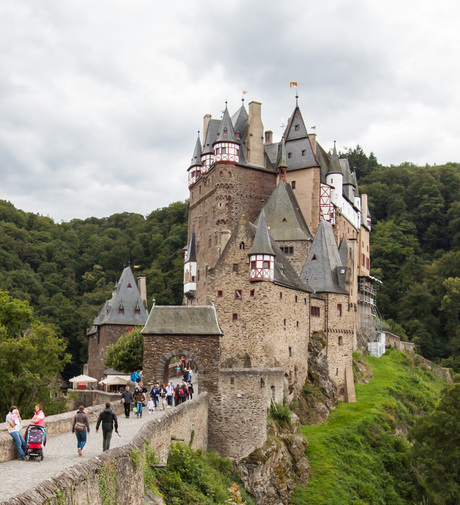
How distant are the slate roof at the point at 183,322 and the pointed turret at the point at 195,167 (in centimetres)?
3051

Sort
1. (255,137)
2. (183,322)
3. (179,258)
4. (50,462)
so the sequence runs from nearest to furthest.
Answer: (50,462) → (183,322) → (255,137) → (179,258)

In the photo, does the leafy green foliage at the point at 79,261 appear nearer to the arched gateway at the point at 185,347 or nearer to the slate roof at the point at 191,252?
the slate roof at the point at 191,252

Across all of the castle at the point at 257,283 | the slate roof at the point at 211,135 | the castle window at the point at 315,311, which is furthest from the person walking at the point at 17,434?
the slate roof at the point at 211,135

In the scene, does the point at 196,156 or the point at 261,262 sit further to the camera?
the point at 196,156

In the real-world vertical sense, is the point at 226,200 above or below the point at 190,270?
above

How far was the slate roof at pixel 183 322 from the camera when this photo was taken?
29.0 m

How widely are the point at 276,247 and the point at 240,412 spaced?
14257mm

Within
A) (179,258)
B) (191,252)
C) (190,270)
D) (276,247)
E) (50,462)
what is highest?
(179,258)

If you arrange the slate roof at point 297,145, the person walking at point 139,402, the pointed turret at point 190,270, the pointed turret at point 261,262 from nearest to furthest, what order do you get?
the person walking at point 139,402 → the pointed turret at point 261,262 → the slate roof at point 297,145 → the pointed turret at point 190,270

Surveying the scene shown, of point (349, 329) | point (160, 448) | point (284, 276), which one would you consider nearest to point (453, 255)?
point (349, 329)

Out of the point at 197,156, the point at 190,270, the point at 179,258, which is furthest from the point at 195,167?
the point at 179,258

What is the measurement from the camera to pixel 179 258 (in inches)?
3305

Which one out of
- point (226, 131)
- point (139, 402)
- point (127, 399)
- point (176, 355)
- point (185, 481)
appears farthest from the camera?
point (226, 131)

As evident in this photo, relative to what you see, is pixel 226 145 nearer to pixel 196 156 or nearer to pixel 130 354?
pixel 196 156
